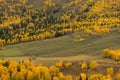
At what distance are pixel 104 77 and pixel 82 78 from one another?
12016mm

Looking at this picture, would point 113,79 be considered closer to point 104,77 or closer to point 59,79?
point 104,77

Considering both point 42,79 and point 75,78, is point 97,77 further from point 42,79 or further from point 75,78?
point 42,79

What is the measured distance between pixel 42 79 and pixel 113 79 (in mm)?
40352

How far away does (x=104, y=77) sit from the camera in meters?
189

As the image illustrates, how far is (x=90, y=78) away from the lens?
618ft

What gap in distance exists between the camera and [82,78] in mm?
188500

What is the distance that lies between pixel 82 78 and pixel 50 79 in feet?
Result: 63.3

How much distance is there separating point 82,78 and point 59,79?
566 inches

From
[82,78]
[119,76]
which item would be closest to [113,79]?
[119,76]

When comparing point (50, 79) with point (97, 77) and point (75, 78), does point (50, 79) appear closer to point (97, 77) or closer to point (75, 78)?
point (75, 78)

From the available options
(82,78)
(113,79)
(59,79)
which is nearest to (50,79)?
(59,79)

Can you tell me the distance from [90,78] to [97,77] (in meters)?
3.81

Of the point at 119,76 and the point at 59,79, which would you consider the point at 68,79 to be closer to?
the point at 59,79

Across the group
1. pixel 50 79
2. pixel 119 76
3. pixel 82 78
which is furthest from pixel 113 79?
pixel 50 79
